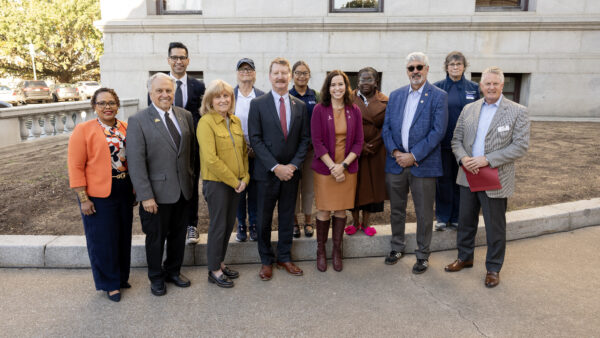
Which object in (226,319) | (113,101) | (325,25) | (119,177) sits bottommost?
(226,319)

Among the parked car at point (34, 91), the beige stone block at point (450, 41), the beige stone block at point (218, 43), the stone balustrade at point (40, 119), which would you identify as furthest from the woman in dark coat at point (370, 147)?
the parked car at point (34, 91)

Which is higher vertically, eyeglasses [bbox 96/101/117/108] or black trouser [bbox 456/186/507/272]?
eyeglasses [bbox 96/101/117/108]

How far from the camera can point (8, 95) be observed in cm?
2814

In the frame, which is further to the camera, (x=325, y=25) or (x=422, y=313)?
(x=325, y=25)

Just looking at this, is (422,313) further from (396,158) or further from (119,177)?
(119,177)

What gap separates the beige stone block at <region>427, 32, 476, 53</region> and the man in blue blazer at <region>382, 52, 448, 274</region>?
9505 mm

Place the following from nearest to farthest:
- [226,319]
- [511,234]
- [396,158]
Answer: [226,319] < [396,158] < [511,234]

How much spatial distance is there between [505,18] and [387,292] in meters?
11.9

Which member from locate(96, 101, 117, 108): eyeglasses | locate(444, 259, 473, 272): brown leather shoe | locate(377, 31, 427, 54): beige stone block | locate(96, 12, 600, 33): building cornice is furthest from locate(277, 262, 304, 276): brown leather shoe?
locate(377, 31, 427, 54): beige stone block

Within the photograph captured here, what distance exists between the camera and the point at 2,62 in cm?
3981

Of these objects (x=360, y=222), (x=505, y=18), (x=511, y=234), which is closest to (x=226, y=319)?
(x=360, y=222)

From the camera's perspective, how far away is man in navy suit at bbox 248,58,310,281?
4.14 metres

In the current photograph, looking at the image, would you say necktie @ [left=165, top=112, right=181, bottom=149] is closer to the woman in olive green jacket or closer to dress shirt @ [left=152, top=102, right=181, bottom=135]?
dress shirt @ [left=152, top=102, right=181, bottom=135]

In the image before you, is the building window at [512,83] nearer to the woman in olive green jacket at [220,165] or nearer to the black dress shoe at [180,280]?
the woman in olive green jacket at [220,165]
